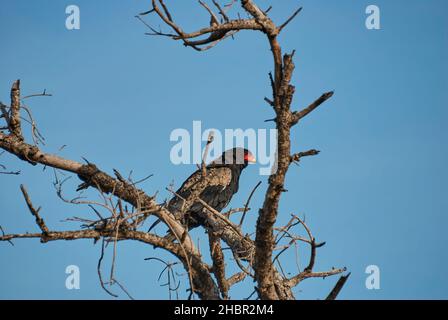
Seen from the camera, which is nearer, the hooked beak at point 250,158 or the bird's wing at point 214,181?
the bird's wing at point 214,181

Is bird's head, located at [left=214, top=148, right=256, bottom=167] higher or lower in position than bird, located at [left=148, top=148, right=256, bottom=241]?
→ higher

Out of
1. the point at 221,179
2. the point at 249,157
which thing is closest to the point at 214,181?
the point at 221,179

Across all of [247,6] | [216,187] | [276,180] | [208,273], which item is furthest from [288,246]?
[216,187]

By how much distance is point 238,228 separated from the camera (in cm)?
677

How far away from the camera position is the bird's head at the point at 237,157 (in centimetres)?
1109

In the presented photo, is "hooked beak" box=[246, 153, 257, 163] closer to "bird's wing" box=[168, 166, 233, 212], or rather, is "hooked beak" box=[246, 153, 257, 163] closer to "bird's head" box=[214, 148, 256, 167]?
"bird's head" box=[214, 148, 256, 167]

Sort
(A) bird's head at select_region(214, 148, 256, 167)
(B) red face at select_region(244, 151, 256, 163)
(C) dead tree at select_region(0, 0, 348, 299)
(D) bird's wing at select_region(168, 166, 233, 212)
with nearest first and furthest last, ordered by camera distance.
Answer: (C) dead tree at select_region(0, 0, 348, 299) < (D) bird's wing at select_region(168, 166, 233, 212) < (A) bird's head at select_region(214, 148, 256, 167) < (B) red face at select_region(244, 151, 256, 163)

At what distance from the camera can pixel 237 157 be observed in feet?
36.8

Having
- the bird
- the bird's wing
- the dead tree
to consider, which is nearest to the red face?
the bird

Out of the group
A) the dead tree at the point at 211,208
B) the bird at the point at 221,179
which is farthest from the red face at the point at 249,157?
the dead tree at the point at 211,208

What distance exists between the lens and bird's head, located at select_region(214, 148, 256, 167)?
36.4 ft

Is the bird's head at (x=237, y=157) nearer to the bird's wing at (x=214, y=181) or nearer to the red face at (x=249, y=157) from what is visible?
the red face at (x=249, y=157)
